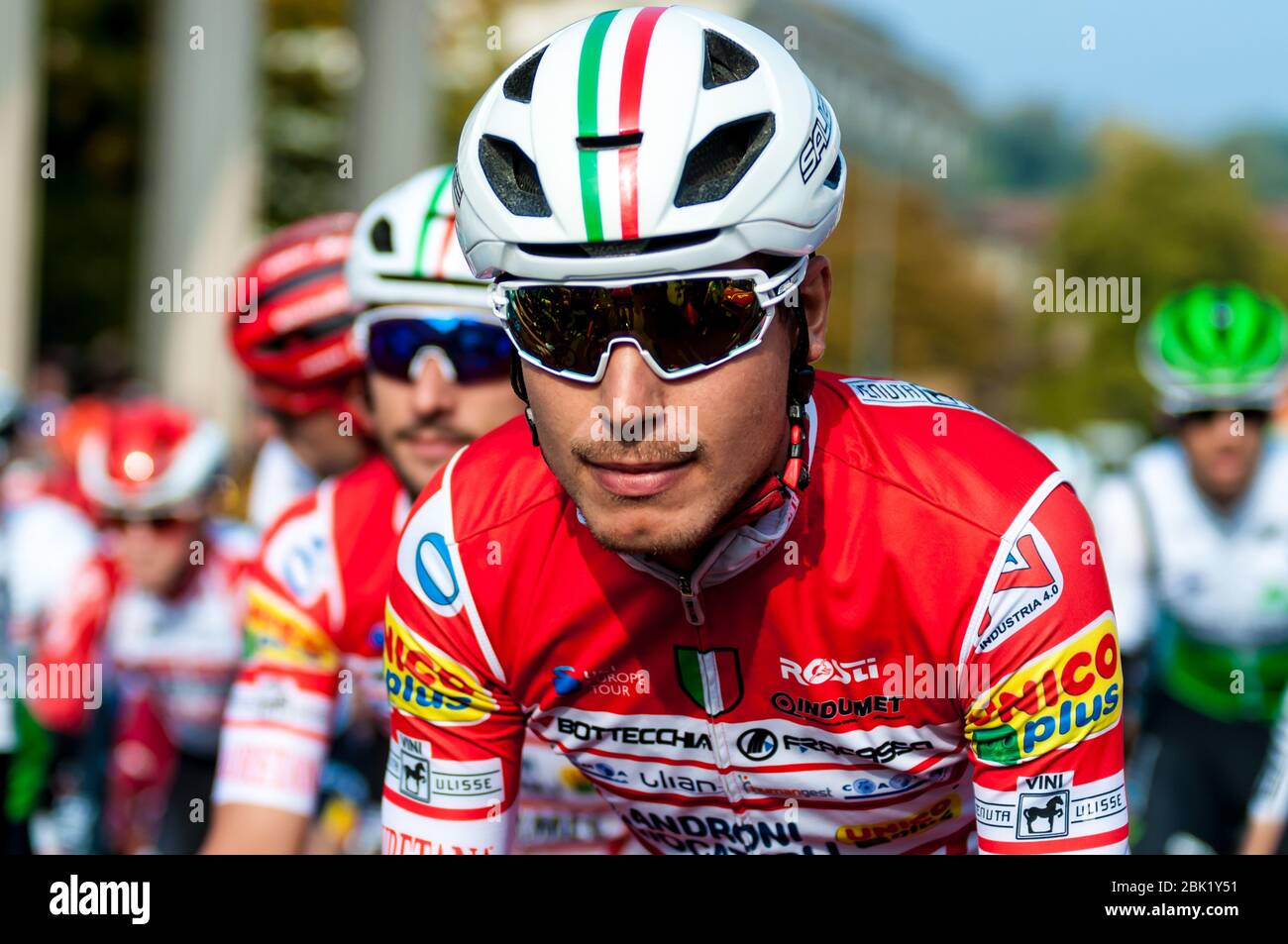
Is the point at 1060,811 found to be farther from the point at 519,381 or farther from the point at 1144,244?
the point at 1144,244

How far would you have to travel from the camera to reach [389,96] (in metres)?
26.9

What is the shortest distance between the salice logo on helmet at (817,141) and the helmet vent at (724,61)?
147 millimetres

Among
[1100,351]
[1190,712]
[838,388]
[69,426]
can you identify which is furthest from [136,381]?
[1100,351]

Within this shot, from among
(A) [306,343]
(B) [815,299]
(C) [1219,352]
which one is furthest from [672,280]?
(C) [1219,352]

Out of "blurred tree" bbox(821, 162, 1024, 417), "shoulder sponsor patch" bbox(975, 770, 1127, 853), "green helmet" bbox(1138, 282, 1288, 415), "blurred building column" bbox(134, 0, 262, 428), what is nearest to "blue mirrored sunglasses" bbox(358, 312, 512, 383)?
"shoulder sponsor patch" bbox(975, 770, 1127, 853)

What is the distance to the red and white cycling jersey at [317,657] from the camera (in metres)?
4.35

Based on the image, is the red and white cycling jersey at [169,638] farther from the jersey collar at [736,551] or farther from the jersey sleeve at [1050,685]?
the jersey sleeve at [1050,685]

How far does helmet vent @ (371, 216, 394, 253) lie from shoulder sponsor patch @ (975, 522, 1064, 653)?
89.9 inches

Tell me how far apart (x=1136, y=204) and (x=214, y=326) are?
6659 centimetres

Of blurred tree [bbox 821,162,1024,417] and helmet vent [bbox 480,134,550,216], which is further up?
helmet vent [bbox 480,134,550,216]

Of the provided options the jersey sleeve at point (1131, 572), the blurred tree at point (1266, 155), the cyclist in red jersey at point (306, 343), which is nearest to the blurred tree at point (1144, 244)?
the blurred tree at point (1266, 155)

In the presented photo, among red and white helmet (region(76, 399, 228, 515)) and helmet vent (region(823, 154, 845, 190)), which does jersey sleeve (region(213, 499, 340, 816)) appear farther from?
red and white helmet (region(76, 399, 228, 515))

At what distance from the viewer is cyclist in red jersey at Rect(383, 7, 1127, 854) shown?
289 centimetres

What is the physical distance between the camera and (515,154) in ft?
10.1
